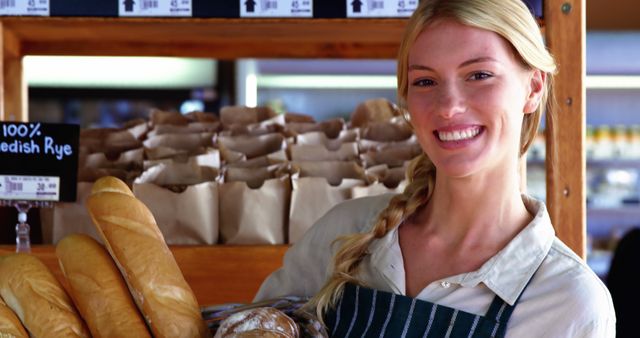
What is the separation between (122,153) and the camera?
1882mm

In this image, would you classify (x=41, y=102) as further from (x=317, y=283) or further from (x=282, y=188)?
(x=317, y=283)

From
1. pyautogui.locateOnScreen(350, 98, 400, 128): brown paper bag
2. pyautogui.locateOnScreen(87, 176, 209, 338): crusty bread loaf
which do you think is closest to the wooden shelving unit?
pyautogui.locateOnScreen(350, 98, 400, 128): brown paper bag

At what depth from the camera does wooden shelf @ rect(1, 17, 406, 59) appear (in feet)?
5.49

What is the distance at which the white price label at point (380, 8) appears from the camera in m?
1.62

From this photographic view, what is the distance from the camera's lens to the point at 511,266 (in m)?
1.15

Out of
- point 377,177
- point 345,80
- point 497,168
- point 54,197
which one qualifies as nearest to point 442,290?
point 497,168

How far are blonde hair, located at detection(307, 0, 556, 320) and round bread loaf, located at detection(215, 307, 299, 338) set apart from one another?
166mm

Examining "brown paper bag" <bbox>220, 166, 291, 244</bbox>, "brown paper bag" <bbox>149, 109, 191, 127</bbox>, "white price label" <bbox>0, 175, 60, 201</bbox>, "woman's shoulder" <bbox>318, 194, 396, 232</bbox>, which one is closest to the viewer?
"woman's shoulder" <bbox>318, 194, 396, 232</bbox>

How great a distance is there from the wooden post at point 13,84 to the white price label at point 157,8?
1.55 feet

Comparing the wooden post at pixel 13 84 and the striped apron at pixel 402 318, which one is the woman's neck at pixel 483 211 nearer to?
the striped apron at pixel 402 318

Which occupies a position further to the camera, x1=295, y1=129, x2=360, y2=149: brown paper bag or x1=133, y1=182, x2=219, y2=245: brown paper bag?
x1=295, y1=129, x2=360, y2=149: brown paper bag

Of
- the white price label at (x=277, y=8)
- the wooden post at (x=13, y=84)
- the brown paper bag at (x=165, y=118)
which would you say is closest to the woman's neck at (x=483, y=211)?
the white price label at (x=277, y=8)

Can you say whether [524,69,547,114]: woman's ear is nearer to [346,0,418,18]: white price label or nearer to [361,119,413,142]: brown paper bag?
[346,0,418,18]: white price label

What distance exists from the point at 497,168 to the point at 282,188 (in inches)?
24.9
